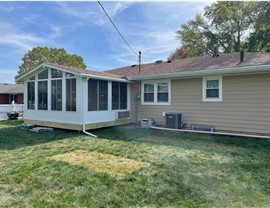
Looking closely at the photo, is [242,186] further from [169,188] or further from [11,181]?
[11,181]

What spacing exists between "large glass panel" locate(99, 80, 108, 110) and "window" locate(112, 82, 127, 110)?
514 millimetres

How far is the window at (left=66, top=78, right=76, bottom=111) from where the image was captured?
9133 millimetres

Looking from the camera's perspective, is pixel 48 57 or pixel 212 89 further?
pixel 48 57

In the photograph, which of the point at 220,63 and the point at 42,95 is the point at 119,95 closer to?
the point at 42,95

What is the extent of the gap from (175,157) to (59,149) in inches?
133

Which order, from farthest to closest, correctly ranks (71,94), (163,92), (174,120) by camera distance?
(163,92) < (174,120) < (71,94)

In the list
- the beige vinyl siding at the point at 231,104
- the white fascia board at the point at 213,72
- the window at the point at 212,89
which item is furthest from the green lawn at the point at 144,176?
the white fascia board at the point at 213,72

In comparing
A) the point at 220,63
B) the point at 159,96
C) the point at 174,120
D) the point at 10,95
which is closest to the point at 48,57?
the point at 10,95

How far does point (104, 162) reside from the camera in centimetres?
507

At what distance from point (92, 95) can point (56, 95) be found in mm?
1795

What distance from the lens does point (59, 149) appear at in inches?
249

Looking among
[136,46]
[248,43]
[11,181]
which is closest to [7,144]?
[11,181]

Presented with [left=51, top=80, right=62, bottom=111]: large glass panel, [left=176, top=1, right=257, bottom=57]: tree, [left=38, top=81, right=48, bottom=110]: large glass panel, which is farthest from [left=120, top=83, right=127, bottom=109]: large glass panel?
[left=176, top=1, right=257, bottom=57]: tree

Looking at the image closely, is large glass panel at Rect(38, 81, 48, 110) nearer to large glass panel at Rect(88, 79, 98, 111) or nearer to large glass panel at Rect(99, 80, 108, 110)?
large glass panel at Rect(88, 79, 98, 111)
